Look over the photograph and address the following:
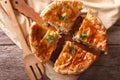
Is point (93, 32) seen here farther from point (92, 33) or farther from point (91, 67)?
point (91, 67)

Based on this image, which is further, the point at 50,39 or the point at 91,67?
the point at 91,67

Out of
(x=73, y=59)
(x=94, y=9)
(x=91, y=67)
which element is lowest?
(x=91, y=67)

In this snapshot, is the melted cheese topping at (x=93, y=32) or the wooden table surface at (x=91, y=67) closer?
the melted cheese topping at (x=93, y=32)

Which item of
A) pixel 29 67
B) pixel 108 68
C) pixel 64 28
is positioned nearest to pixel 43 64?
pixel 29 67

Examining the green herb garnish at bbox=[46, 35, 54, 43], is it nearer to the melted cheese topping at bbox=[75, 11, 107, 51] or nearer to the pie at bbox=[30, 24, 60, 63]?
the pie at bbox=[30, 24, 60, 63]

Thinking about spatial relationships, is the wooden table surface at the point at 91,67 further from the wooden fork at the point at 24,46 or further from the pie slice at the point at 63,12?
the pie slice at the point at 63,12

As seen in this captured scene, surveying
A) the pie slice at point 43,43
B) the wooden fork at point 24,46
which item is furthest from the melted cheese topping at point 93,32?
the wooden fork at point 24,46

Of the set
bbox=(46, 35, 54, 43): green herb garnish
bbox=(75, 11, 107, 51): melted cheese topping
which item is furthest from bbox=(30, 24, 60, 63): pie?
bbox=(75, 11, 107, 51): melted cheese topping

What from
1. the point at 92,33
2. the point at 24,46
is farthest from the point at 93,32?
the point at 24,46
